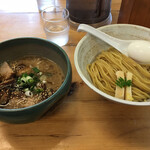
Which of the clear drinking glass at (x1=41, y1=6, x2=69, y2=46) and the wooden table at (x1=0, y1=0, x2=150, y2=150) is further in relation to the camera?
the clear drinking glass at (x1=41, y1=6, x2=69, y2=46)

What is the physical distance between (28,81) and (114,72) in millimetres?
410

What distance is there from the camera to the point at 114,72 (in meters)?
0.80

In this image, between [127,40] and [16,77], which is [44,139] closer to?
[16,77]

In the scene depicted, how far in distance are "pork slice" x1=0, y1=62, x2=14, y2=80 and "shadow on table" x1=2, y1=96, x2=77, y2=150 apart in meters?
0.21

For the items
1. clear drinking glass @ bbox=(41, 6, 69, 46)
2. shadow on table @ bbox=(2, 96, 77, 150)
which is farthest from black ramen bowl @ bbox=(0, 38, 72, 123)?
clear drinking glass @ bbox=(41, 6, 69, 46)

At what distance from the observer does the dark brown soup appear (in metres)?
0.66

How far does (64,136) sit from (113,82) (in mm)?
322

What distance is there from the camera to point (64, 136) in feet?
2.17

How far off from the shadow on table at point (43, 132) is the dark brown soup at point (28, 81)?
0.09m

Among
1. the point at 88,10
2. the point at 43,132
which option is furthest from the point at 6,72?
the point at 88,10

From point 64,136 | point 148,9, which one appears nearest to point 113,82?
point 64,136

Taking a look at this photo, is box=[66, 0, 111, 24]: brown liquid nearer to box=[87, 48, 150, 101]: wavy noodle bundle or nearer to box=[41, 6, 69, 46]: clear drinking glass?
box=[41, 6, 69, 46]: clear drinking glass

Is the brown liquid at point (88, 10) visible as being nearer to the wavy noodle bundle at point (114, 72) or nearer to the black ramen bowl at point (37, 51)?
the wavy noodle bundle at point (114, 72)

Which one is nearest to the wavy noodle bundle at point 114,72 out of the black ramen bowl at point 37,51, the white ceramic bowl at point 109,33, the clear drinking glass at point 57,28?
the white ceramic bowl at point 109,33
